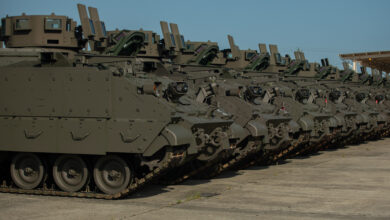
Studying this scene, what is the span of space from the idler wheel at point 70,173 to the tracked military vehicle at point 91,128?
2 centimetres

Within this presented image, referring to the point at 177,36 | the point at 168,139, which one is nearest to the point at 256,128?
the point at 168,139

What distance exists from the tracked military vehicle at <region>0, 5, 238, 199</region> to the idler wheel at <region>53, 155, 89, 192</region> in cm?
2

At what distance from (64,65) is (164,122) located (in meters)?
2.82

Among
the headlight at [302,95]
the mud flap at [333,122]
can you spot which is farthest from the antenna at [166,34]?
the mud flap at [333,122]

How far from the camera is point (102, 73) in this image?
1387cm

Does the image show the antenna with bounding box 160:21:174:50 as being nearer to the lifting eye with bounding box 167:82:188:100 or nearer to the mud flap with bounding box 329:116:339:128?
the mud flap with bounding box 329:116:339:128

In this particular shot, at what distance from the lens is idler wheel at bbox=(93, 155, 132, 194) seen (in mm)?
13758

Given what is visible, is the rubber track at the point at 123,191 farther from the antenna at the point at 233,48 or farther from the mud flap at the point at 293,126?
the antenna at the point at 233,48

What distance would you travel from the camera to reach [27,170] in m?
14.7

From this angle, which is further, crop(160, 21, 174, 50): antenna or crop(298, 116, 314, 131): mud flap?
crop(160, 21, 174, 50): antenna

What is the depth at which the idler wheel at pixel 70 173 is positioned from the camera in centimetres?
1418

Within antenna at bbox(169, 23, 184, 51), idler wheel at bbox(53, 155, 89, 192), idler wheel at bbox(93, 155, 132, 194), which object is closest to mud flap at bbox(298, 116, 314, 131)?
antenna at bbox(169, 23, 184, 51)

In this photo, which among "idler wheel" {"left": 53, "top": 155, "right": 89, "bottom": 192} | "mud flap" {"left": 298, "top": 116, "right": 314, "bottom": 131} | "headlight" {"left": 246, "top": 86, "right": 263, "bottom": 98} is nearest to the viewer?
"idler wheel" {"left": 53, "top": 155, "right": 89, "bottom": 192}

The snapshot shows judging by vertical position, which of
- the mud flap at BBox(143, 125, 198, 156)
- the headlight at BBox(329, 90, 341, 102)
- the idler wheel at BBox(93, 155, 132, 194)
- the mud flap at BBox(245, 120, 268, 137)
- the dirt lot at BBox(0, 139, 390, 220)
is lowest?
the dirt lot at BBox(0, 139, 390, 220)
